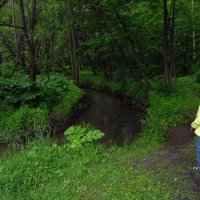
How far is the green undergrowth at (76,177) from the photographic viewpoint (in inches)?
213

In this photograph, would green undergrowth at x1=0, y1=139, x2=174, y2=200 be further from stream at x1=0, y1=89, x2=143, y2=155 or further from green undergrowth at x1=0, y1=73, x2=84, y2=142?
green undergrowth at x1=0, y1=73, x2=84, y2=142

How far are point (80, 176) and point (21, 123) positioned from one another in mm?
6775

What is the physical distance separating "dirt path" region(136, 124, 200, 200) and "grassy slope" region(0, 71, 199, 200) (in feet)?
0.13

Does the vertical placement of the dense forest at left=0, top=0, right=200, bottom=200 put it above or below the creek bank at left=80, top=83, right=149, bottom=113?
above

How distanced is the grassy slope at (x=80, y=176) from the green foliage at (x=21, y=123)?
3.98 meters

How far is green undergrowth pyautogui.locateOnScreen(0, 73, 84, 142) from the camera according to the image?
40.1ft

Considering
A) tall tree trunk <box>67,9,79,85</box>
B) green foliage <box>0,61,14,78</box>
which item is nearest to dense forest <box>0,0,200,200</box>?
green foliage <box>0,61,14,78</box>

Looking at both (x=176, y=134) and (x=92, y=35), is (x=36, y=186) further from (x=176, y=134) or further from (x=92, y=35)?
(x=92, y=35)

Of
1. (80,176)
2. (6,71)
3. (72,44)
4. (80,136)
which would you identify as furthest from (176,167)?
(72,44)

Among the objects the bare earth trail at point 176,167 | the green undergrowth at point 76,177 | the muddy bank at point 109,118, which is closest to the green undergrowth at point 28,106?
the muddy bank at point 109,118

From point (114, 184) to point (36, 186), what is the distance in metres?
1.38

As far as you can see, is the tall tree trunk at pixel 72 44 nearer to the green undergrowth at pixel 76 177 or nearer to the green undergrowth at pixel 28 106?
the green undergrowth at pixel 28 106

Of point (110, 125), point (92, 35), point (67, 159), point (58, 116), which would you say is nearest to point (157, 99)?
point (110, 125)

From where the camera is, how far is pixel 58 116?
550 inches
